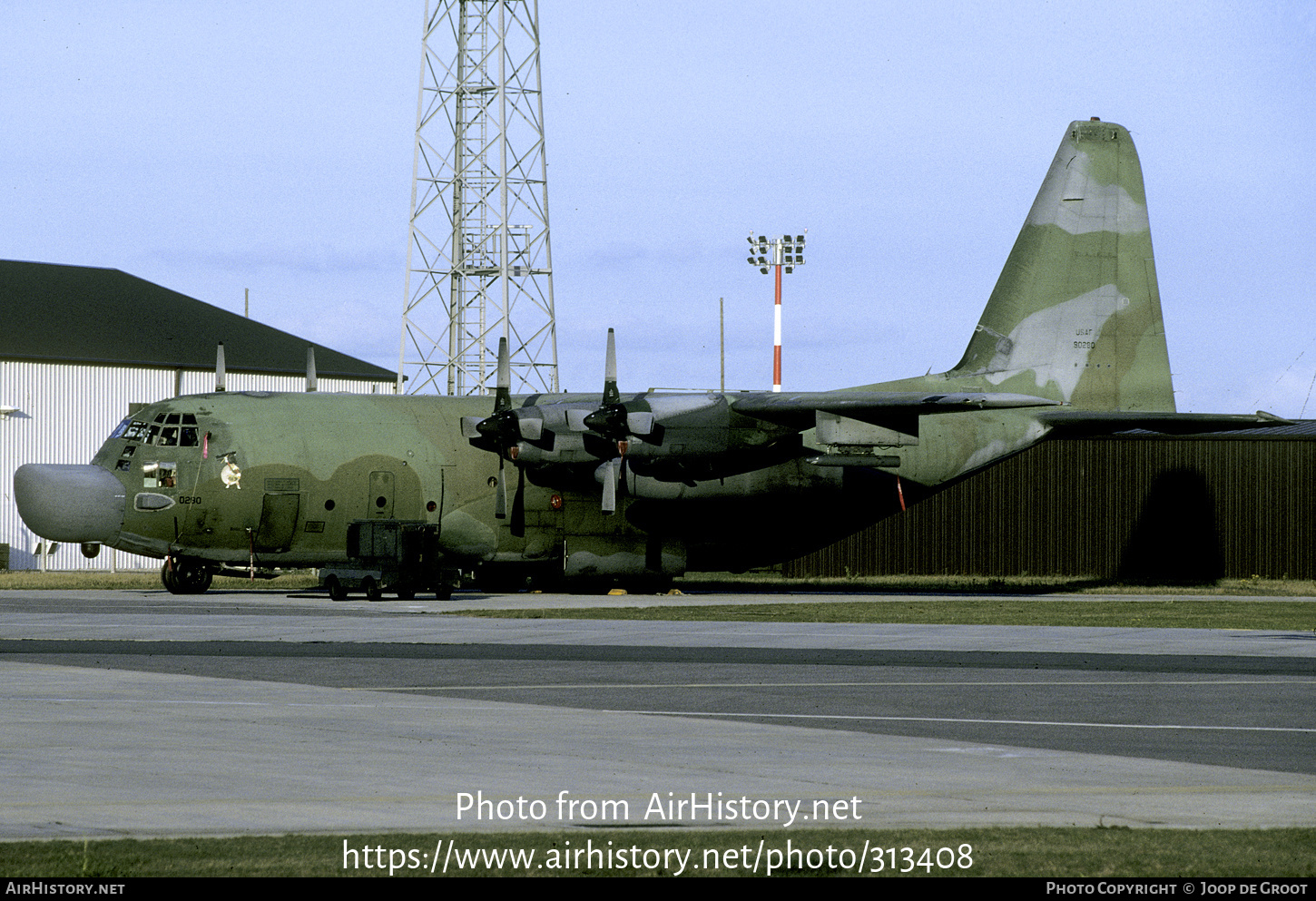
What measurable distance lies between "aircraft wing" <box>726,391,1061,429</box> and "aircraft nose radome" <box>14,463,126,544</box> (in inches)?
610

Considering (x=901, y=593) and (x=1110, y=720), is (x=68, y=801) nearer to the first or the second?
(x=1110, y=720)

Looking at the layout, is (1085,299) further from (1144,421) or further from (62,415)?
(62,415)

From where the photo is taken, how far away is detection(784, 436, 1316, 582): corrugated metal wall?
52.9 m

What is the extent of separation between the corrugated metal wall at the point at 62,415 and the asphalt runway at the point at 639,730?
35667 millimetres

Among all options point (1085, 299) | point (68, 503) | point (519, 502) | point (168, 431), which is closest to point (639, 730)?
point (68, 503)

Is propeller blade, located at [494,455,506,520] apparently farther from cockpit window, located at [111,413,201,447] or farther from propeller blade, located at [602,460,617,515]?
cockpit window, located at [111,413,201,447]

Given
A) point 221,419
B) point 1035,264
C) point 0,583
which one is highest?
point 1035,264

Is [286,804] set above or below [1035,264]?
below

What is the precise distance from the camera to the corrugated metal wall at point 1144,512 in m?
52.9

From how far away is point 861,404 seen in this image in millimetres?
37875

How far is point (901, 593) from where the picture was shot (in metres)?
44.6

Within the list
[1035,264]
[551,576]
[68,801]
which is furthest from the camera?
[1035,264]

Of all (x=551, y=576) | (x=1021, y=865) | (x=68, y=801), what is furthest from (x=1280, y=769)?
(x=551, y=576)

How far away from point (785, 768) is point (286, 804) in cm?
400
